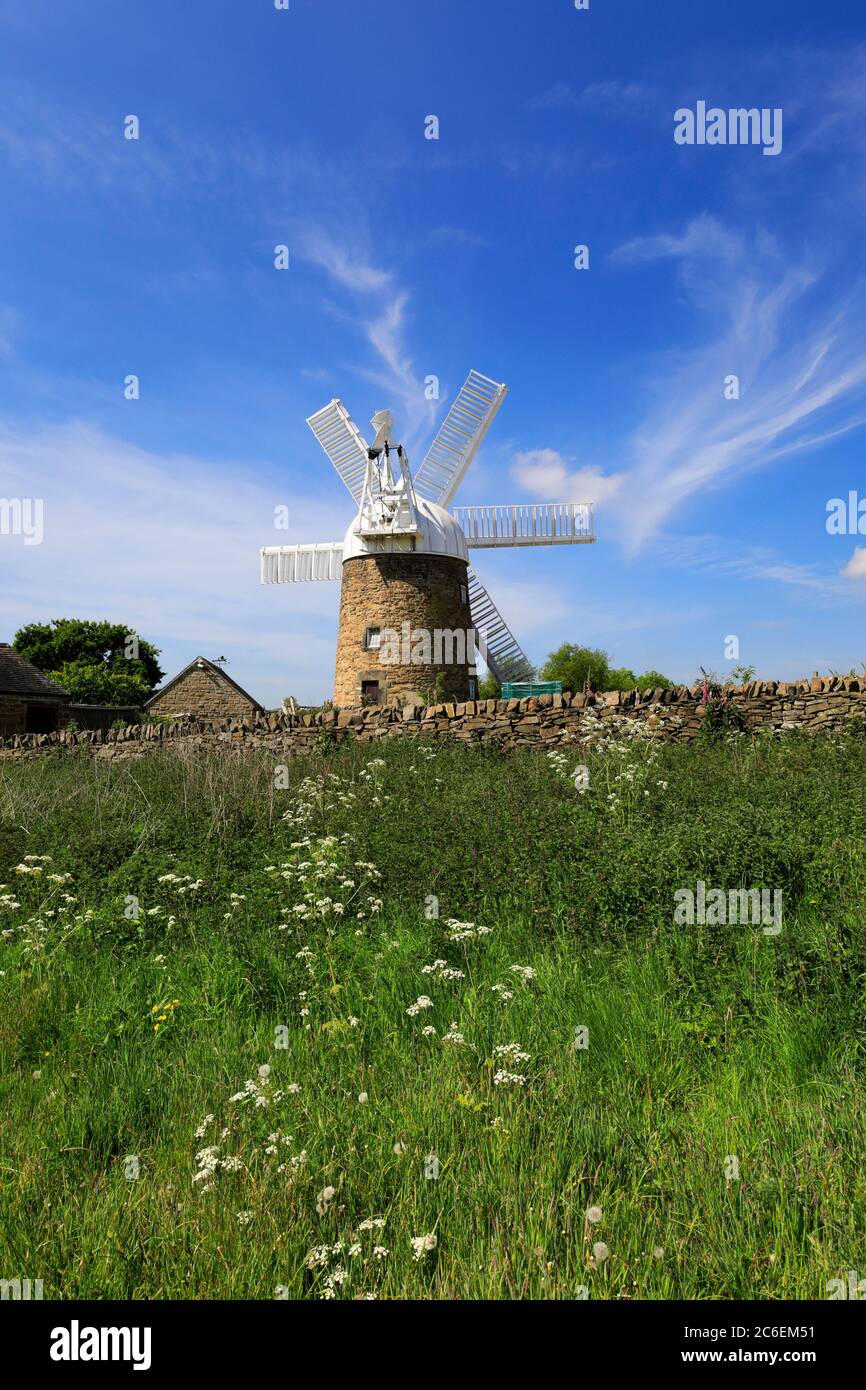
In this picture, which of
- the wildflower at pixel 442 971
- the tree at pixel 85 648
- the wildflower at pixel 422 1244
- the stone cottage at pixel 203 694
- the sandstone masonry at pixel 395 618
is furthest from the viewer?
the tree at pixel 85 648

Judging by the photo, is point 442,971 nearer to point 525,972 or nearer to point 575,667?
point 525,972

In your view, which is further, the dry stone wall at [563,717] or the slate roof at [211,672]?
the slate roof at [211,672]

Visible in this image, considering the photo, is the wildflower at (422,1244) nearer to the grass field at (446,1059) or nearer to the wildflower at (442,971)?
the grass field at (446,1059)

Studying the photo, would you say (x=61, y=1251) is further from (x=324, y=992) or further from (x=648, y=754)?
(x=648, y=754)

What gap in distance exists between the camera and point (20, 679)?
2923cm

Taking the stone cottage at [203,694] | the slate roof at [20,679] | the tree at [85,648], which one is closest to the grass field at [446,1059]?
the slate roof at [20,679]

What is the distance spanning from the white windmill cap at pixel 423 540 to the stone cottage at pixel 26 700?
1356 cm

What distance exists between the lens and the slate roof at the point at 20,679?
2848cm

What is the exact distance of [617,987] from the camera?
4086 millimetres

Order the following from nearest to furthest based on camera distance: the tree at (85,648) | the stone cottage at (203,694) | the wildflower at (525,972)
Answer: the wildflower at (525,972), the stone cottage at (203,694), the tree at (85,648)

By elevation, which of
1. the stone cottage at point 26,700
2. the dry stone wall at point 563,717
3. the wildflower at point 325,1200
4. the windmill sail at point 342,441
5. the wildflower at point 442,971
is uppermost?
the windmill sail at point 342,441

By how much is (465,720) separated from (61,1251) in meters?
11.4

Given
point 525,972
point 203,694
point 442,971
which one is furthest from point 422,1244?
point 203,694

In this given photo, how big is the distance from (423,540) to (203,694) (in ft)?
52.1
